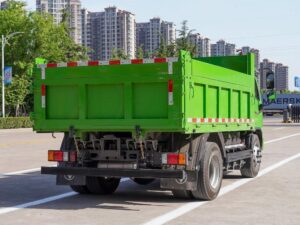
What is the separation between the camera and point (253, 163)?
488 inches

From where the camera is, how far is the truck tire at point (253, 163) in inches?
482

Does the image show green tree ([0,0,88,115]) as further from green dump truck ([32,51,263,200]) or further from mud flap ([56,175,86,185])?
green dump truck ([32,51,263,200])

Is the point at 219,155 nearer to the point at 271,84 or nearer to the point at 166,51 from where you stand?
the point at 271,84

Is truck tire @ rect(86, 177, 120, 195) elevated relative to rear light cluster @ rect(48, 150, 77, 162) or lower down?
lower down

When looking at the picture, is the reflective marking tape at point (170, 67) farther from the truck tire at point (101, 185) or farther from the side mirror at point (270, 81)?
the side mirror at point (270, 81)

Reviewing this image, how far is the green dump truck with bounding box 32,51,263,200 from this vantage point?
27.6 ft

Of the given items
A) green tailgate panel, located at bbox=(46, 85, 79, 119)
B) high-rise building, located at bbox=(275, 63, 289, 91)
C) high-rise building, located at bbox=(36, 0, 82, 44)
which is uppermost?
high-rise building, located at bbox=(36, 0, 82, 44)

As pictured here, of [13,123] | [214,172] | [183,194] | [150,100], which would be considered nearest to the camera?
[150,100]

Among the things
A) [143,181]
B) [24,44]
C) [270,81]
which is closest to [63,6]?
[24,44]

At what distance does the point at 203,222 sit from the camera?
24.9ft

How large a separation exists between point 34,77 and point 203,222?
370 centimetres

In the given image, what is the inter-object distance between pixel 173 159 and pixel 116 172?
3.02 feet

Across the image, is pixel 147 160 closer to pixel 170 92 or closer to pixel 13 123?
pixel 170 92

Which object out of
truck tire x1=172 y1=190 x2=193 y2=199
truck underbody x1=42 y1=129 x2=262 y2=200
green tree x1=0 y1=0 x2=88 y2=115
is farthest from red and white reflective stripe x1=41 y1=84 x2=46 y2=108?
green tree x1=0 y1=0 x2=88 y2=115
